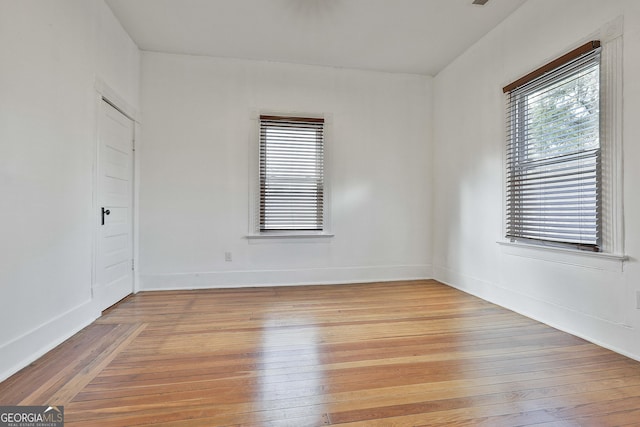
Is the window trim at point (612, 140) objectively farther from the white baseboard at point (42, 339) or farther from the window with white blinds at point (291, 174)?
the white baseboard at point (42, 339)

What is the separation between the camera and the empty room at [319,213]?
187 cm

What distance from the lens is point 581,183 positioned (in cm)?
257

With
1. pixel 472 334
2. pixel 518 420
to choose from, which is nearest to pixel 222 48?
pixel 472 334

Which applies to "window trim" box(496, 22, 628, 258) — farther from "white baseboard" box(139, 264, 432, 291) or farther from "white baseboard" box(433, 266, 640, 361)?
"white baseboard" box(139, 264, 432, 291)

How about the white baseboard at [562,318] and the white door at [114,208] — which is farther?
the white door at [114,208]

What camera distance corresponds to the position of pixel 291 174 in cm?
432

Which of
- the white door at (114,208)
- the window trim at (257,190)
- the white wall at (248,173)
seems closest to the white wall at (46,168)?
the white door at (114,208)

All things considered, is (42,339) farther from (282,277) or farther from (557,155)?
(557,155)

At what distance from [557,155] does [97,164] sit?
406 centimetres

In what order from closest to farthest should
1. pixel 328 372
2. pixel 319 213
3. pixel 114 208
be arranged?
1. pixel 328 372
2. pixel 114 208
3. pixel 319 213

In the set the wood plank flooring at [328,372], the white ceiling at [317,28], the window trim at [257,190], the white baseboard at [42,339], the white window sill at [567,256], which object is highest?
the white ceiling at [317,28]

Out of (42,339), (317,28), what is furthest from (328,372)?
(317,28)

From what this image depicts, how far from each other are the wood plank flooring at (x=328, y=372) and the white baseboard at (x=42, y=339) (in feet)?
Answer: 0.21

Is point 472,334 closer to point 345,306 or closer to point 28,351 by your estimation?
point 345,306
